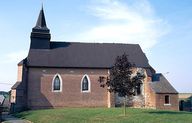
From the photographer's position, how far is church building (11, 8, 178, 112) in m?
42.8

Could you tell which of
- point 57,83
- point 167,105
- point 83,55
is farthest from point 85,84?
point 167,105

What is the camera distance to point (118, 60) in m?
29.3

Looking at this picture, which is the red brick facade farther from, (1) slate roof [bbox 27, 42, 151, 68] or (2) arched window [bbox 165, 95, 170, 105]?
(1) slate roof [bbox 27, 42, 151, 68]

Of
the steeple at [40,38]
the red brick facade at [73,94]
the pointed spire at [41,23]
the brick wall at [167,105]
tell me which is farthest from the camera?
the pointed spire at [41,23]

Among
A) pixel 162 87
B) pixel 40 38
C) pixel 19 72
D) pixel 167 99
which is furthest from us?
pixel 40 38

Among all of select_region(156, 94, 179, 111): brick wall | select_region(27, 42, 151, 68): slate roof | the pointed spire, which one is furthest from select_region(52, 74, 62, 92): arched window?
select_region(156, 94, 179, 111): brick wall

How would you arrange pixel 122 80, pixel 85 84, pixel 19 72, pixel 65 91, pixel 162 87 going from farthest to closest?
1. pixel 85 84
2. pixel 65 91
3. pixel 162 87
4. pixel 19 72
5. pixel 122 80

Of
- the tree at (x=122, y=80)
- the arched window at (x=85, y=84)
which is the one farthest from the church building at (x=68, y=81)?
the tree at (x=122, y=80)

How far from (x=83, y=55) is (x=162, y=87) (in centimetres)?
1254

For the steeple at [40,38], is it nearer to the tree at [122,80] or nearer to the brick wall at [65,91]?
the brick wall at [65,91]

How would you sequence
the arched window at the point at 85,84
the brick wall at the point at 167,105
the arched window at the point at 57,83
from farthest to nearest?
the arched window at the point at 85,84
the arched window at the point at 57,83
the brick wall at the point at 167,105

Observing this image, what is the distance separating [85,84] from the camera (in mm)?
44844

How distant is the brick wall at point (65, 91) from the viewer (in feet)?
142

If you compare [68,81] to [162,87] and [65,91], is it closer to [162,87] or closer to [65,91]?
[65,91]
